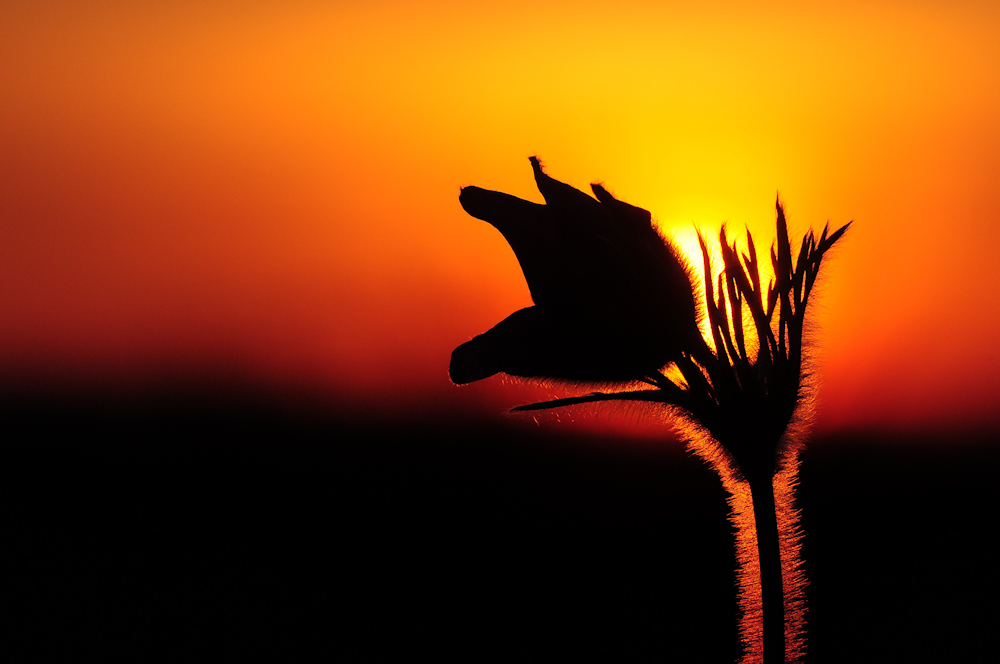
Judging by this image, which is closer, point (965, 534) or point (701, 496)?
point (965, 534)

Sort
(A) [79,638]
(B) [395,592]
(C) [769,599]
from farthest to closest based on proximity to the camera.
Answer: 1. (B) [395,592]
2. (A) [79,638]
3. (C) [769,599]

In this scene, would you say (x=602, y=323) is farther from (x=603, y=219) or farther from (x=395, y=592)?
(x=395, y=592)

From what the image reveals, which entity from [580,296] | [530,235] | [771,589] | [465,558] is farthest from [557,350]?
[465,558]

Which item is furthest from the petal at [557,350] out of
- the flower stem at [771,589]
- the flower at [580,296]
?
the flower stem at [771,589]

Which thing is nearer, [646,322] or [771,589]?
[771,589]

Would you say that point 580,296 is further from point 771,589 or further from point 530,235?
→ point 771,589

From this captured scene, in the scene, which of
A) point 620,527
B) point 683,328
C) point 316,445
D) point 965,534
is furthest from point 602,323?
point 316,445

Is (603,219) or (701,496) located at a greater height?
(603,219)

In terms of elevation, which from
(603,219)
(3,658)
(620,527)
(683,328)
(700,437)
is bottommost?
(3,658)
